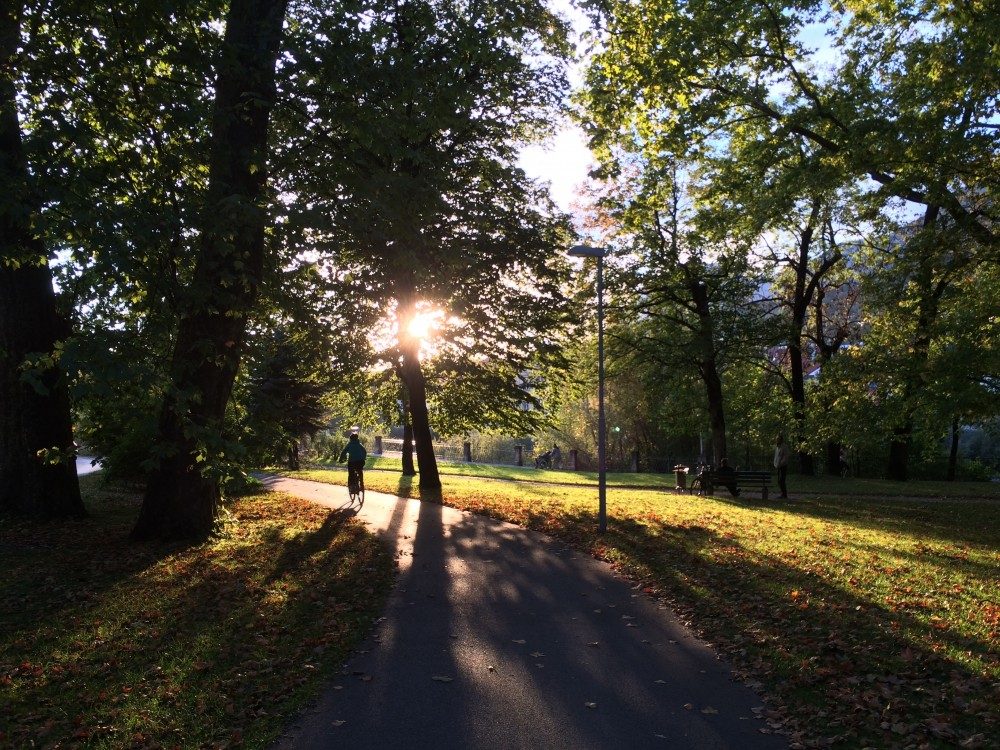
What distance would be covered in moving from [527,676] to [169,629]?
3.37m

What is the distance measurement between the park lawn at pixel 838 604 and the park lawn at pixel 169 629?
3.52m

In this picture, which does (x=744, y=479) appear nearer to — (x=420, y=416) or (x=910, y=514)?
(x=910, y=514)

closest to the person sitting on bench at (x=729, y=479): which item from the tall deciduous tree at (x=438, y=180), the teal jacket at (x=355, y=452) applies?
the tall deciduous tree at (x=438, y=180)

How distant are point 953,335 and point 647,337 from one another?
12.3 metres

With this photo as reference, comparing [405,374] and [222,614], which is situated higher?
[405,374]

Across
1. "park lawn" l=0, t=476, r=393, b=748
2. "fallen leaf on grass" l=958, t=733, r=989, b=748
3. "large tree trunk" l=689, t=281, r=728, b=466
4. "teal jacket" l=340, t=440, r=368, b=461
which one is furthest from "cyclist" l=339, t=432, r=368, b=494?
"large tree trunk" l=689, t=281, r=728, b=466

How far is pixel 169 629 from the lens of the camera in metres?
6.41

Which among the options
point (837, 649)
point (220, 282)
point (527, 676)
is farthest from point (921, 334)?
point (220, 282)

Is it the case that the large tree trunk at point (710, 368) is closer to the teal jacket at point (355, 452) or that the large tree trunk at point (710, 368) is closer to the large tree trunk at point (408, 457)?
the large tree trunk at point (408, 457)

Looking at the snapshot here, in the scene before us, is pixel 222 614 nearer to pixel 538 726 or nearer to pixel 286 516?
pixel 538 726

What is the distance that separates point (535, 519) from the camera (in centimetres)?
1420

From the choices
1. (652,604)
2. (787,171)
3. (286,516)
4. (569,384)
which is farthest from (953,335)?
(286,516)

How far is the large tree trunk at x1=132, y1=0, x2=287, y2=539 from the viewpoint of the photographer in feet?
26.3

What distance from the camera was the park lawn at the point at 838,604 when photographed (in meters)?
4.76
